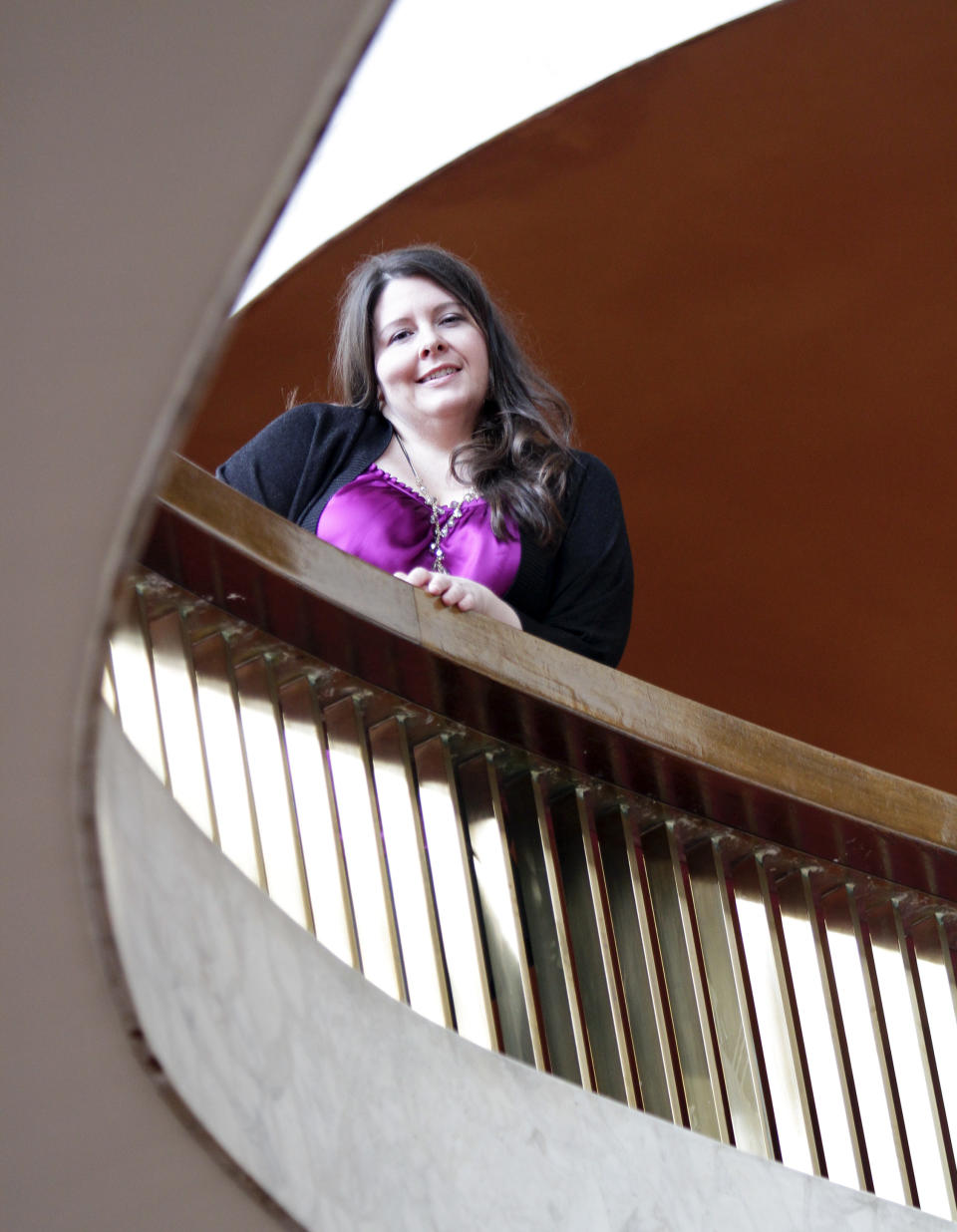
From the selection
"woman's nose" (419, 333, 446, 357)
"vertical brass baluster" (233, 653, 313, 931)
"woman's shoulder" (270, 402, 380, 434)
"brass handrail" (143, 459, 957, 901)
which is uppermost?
"woman's nose" (419, 333, 446, 357)

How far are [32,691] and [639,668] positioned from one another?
4.70m

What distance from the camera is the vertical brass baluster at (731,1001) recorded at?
213 cm

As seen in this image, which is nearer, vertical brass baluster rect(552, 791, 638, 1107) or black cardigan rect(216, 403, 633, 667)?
vertical brass baluster rect(552, 791, 638, 1107)

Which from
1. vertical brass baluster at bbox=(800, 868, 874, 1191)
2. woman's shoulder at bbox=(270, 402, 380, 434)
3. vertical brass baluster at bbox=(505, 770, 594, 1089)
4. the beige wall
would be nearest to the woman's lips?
→ woman's shoulder at bbox=(270, 402, 380, 434)

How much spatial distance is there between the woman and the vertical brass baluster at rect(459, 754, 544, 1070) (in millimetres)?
325

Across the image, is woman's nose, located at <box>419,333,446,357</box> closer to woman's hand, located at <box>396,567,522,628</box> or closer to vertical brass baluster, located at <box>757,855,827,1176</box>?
woman's hand, located at <box>396,567,522,628</box>

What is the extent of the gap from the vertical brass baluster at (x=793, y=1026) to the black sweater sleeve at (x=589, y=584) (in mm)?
409

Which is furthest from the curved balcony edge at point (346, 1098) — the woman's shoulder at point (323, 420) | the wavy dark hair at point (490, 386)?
the woman's shoulder at point (323, 420)

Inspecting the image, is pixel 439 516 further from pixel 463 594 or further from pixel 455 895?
pixel 455 895

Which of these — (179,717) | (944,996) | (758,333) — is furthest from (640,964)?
(758,333)

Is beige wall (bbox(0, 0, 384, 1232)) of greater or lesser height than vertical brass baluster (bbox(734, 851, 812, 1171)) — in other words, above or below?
above

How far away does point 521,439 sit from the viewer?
2564 millimetres

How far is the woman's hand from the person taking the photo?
2010 millimetres

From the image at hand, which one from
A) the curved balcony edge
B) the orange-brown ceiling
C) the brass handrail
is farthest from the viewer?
the orange-brown ceiling
